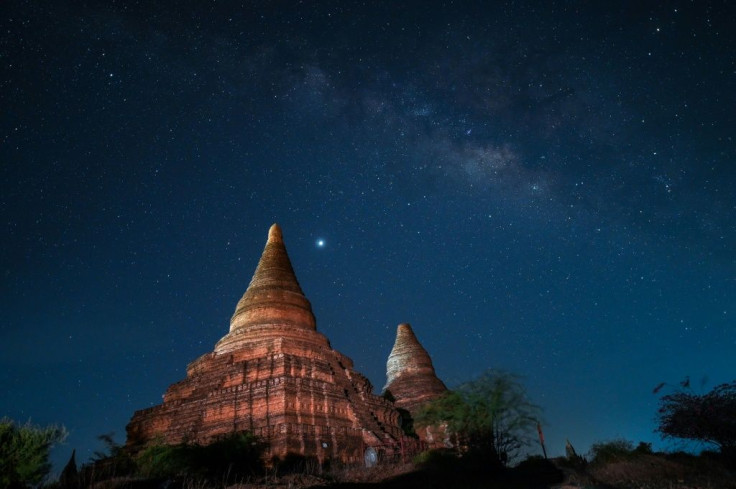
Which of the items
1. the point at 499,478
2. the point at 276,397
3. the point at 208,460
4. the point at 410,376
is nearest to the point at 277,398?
the point at 276,397

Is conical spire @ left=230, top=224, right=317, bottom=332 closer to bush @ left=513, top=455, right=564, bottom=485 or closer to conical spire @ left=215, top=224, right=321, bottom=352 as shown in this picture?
conical spire @ left=215, top=224, right=321, bottom=352

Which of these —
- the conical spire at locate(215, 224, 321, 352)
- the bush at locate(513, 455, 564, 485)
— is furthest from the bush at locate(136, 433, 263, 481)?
the bush at locate(513, 455, 564, 485)

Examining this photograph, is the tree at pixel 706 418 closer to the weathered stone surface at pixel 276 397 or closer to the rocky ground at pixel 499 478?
the rocky ground at pixel 499 478

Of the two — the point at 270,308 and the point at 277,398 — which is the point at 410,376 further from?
the point at 277,398

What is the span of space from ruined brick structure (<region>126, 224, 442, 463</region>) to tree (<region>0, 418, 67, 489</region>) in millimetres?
5179

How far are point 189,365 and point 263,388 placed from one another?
680cm

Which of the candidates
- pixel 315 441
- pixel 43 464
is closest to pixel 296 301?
pixel 315 441

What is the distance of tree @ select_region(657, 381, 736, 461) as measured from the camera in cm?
1884

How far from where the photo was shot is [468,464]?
15438mm

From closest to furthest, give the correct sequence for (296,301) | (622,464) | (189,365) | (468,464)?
(468,464), (622,464), (189,365), (296,301)

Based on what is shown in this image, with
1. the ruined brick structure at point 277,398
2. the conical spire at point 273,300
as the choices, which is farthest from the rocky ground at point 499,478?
the conical spire at point 273,300

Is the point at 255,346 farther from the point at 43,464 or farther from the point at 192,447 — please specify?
the point at 43,464

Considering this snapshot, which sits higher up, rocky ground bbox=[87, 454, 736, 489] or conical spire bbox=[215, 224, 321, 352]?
conical spire bbox=[215, 224, 321, 352]

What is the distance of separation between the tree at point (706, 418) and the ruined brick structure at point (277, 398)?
12921 mm
